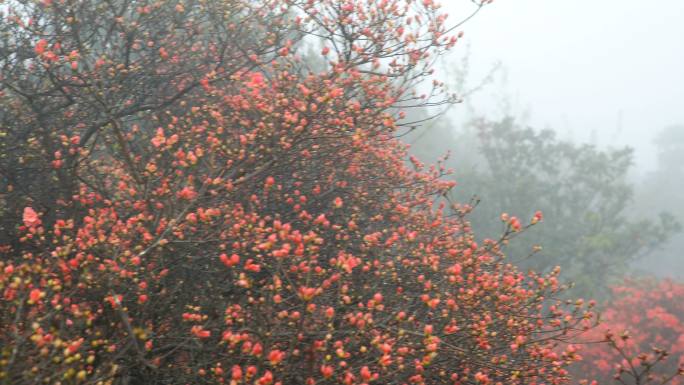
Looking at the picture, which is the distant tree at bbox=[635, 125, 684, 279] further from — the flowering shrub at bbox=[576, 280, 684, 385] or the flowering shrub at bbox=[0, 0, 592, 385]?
the flowering shrub at bbox=[0, 0, 592, 385]

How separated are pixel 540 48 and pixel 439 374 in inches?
7207

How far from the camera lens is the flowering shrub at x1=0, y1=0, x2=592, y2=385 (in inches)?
193

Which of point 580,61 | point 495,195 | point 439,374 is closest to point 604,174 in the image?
point 495,195

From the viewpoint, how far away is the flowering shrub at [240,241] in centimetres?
491

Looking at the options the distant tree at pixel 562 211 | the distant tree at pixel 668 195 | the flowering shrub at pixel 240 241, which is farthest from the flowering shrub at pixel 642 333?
the distant tree at pixel 668 195

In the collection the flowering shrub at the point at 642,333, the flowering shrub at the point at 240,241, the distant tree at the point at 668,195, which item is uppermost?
the distant tree at the point at 668,195

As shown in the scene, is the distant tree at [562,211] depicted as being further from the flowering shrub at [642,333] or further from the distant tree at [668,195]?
the distant tree at [668,195]

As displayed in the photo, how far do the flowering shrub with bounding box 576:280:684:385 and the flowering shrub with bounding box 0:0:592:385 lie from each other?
34.3 ft

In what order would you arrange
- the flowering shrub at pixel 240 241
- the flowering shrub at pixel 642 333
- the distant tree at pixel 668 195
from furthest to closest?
1. the distant tree at pixel 668 195
2. the flowering shrub at pixel 642 333
3. the flowering shrub at pixel 240 241

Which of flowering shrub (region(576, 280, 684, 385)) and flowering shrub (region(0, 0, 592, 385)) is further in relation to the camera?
flowering shrub (region(576, 280, 684, 385))

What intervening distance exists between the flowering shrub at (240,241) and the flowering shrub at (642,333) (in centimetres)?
1046

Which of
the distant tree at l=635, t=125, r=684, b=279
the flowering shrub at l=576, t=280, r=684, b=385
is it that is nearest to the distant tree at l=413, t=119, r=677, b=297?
the flowering shrub at l=576, t=280, r=684, b=385

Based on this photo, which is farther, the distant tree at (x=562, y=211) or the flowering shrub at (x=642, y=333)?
the distant tree at (x=562, y=211)

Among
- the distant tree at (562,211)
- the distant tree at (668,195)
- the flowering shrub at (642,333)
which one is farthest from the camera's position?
the distant tree at (668,195)
